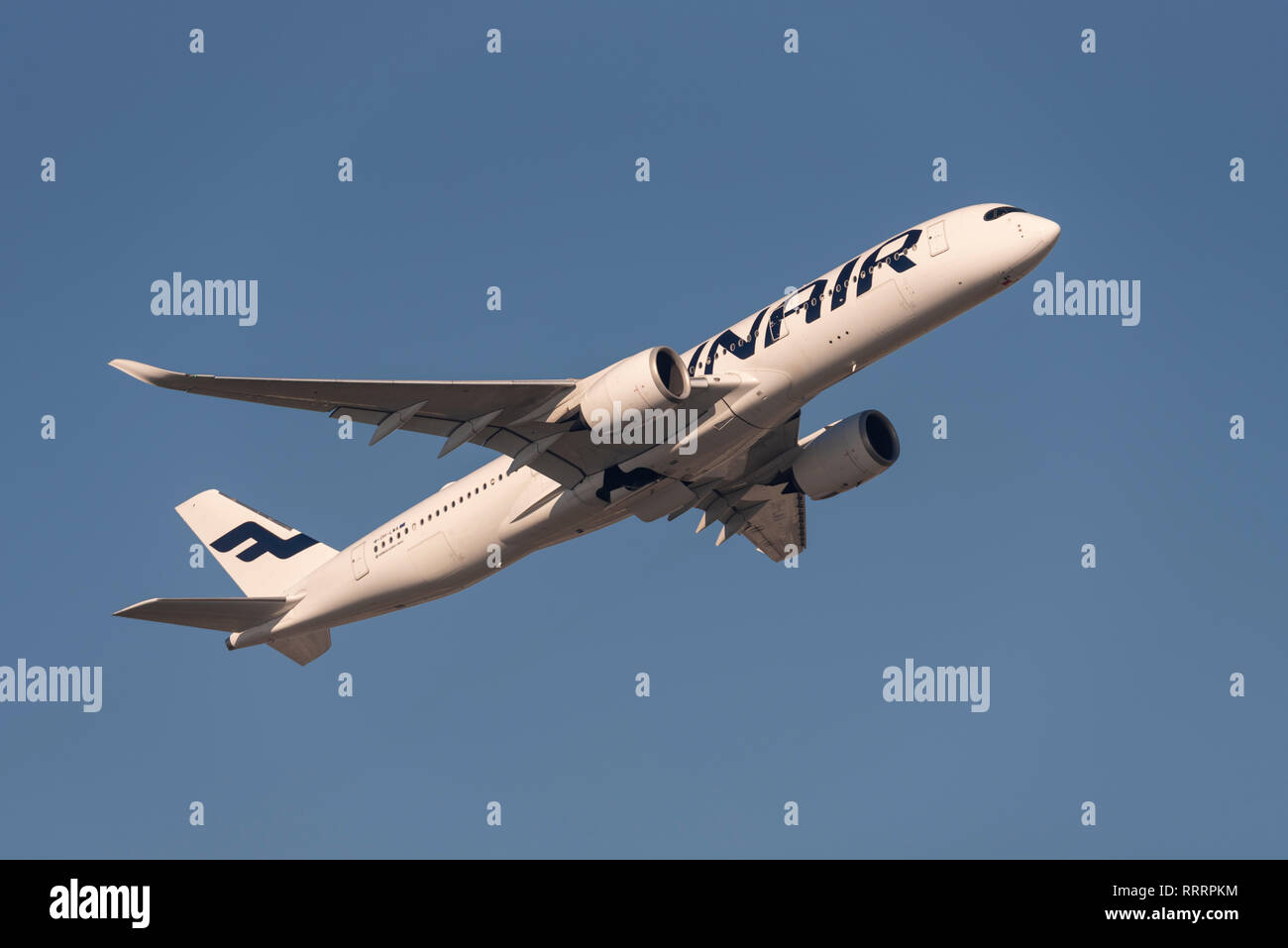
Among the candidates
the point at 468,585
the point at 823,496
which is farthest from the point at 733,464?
the point at 468,585

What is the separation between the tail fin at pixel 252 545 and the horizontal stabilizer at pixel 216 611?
5.57 feet

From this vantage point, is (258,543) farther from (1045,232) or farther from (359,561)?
(1045,232)

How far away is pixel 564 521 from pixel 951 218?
12.5 meters

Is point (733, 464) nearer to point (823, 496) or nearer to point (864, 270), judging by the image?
point (823, 496)

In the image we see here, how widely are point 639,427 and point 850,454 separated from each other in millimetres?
8198

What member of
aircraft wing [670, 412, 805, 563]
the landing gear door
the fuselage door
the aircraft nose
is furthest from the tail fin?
the aircraft nose

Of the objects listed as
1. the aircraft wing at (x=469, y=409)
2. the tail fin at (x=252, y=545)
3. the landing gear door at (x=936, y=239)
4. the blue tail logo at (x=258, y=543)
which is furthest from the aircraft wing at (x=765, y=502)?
the blue tail logo at (x=258, y=543)

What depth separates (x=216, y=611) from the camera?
40.8 metres

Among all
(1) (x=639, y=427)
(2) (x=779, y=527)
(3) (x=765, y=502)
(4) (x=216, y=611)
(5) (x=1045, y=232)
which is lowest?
(4) (x=216, y=611)

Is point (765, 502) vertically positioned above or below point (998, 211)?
below

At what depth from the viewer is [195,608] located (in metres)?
40.1

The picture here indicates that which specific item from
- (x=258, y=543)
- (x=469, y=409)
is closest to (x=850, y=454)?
(x=469, y=409)

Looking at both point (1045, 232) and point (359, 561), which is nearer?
point (1045, 232)

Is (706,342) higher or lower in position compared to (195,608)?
higher
